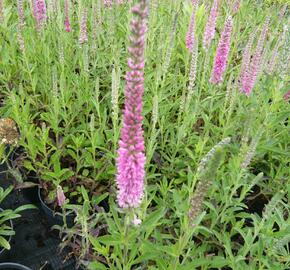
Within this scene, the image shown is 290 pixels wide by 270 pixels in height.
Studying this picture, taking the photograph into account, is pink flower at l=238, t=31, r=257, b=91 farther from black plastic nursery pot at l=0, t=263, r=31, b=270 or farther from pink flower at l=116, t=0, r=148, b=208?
black plastic nursery pot at l=0, t=263, r=31, b=270

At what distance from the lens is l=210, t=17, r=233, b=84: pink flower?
2.47 m

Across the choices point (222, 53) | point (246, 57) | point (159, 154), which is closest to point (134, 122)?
point (222, 53)

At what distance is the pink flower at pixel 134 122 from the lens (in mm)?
1052

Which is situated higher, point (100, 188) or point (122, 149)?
point (122, 149)

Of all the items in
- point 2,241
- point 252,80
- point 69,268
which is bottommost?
point 69,268

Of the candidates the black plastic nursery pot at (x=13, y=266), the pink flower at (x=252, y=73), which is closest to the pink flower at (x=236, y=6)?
the pink flower at (x=252, y=73)

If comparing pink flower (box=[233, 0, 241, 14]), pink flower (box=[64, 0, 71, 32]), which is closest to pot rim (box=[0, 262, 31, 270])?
pink flower (box=[64, 0, 71, 32])

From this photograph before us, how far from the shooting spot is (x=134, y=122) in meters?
1.24

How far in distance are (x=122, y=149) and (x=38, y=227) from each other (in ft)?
6.89

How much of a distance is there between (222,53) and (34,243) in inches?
86.7

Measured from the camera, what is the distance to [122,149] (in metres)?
1.38

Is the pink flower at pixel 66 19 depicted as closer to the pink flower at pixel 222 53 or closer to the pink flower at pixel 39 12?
the pink flower at pixel 39 12

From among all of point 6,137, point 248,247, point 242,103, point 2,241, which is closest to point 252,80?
point 242,103

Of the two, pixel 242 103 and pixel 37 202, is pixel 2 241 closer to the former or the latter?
pixel 37 202
